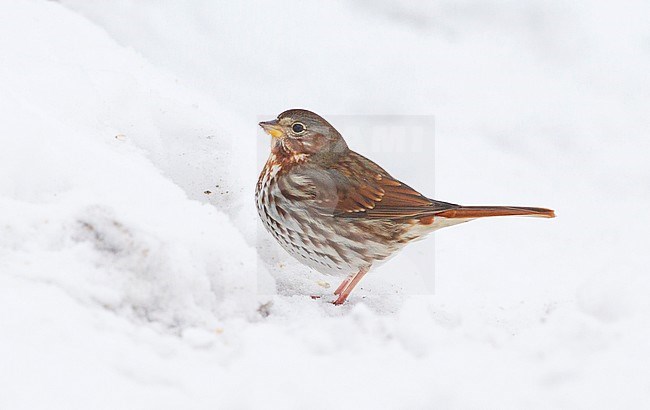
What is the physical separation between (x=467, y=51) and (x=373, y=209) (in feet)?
10.8

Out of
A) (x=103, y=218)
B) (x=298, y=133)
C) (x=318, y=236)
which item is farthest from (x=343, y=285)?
(x=103, y=218)

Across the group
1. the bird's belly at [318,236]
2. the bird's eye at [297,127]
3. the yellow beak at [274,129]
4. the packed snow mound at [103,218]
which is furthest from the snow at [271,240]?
the bird's eye at [297,127]

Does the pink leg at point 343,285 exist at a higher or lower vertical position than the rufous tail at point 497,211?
lower

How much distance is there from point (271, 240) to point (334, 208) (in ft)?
1.87

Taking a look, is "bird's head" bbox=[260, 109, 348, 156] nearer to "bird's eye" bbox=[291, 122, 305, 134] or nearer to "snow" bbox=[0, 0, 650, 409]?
"bird's eye" bbox=[291, 122, 305, 134]

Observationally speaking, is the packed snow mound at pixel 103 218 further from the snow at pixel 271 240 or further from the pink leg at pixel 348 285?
the pink leg at pixel 348 285

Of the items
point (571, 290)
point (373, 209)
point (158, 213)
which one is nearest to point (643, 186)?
point (571, 290)

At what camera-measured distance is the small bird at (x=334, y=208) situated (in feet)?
15.1

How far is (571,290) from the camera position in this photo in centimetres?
504

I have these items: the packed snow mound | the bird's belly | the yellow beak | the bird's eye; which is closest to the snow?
the packed snow mound

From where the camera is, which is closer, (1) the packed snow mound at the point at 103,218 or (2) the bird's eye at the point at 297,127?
(1) the packed snow mound at the point at 103,218

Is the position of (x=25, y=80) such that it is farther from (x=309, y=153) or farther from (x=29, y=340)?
(x=29, y=340)

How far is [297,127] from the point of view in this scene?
4.77 metres

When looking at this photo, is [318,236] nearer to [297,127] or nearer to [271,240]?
[271,240]
